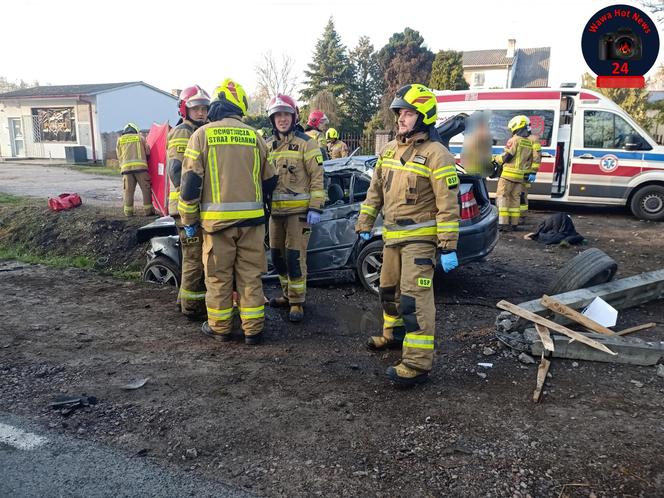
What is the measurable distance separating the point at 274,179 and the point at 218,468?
8.67ft

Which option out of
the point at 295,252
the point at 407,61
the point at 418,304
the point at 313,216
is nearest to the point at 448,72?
the point at 407,61

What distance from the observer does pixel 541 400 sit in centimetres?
348

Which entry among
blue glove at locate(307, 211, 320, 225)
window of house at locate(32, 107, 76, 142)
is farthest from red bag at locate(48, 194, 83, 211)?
window of house at locate(32, 107, 76, 142)

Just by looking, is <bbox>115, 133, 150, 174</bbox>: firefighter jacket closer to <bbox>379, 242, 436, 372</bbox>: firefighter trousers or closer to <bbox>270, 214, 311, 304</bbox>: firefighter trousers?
<bbox>270, 214, 311, 304</bbox>: firefighter trousers

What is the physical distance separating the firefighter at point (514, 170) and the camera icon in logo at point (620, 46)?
5.33 feet

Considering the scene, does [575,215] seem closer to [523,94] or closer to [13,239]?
[523,94]

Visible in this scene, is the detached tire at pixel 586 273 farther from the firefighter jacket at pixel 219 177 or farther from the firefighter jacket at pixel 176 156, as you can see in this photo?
the firefighter jacket at pixel 176 156

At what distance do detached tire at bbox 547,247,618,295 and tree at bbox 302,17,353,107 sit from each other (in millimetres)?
30445

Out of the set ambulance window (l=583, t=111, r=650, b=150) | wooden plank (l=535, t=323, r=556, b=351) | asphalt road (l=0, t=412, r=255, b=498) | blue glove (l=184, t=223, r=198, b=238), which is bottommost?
asphalt road (l=0, t=412, r=255, b=498)

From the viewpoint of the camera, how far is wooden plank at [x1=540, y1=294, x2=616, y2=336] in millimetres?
4266

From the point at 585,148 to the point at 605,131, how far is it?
487mm

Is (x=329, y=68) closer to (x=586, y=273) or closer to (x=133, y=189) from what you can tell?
(x=133, y=189)

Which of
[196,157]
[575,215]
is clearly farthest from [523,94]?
[196,157]

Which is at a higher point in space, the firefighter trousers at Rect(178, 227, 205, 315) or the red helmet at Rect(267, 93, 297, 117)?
the red helmet at Rect(267, 93, 297, 117)
